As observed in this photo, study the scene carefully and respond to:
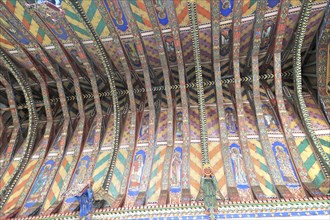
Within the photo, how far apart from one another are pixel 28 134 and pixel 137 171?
5682 mm

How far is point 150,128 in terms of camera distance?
11.2 meters

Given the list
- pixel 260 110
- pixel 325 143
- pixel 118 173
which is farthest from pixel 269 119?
pixel 118 173

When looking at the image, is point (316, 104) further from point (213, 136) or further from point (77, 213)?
point (77, 213)

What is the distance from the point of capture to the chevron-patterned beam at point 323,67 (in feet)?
31.9

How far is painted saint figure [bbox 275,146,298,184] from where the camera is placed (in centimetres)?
873

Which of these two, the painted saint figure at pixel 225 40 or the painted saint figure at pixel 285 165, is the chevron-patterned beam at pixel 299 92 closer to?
the painted saint figure at pixel 285 165

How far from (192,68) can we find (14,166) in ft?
29.6

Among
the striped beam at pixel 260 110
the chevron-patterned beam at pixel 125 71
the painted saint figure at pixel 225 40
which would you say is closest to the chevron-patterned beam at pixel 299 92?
the striped beam at pixel 260 110

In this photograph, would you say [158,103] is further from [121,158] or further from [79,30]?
[79,30]

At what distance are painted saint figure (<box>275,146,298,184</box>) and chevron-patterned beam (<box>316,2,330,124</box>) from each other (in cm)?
242

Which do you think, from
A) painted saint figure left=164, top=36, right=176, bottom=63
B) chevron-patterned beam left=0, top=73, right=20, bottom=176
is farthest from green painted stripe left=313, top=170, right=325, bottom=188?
chevron-patterned beam left=0, top=73, right=20, bottom=176

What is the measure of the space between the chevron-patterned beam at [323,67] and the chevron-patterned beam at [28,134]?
491 inches

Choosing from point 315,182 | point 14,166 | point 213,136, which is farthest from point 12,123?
point 315,182

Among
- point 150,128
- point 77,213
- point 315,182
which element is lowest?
point 77,213
